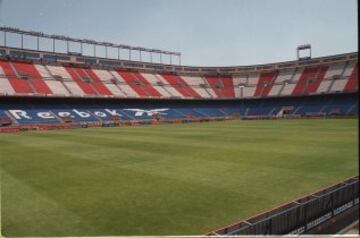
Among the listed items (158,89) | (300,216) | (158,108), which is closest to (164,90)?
(158,89)

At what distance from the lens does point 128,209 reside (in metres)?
10.0

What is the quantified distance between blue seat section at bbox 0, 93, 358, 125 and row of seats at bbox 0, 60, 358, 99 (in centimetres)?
185

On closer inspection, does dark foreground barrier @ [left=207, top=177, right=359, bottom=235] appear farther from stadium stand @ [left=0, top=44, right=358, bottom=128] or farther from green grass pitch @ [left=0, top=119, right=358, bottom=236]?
stadium stand @ [left=0, top=44, right=358, bottom=128]

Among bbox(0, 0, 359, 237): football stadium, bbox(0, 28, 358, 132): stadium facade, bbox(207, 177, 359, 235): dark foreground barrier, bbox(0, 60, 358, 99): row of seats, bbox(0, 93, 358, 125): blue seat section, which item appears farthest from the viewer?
bbox(0, 60, 358, 99): row of seats

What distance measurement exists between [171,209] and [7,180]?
788 centimetres

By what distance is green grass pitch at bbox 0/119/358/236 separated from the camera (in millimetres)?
9008

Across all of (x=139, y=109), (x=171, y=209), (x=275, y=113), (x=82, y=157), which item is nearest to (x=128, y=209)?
(x=171, y=209)

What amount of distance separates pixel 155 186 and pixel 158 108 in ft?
181

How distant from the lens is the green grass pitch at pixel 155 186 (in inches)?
355

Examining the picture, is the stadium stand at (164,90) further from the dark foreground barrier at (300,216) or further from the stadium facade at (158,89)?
the dark foreground barrier at (300,216)

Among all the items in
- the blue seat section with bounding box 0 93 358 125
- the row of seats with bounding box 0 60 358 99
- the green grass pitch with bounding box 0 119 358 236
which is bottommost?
the green grass pitch with bounding box 0 119 358 236

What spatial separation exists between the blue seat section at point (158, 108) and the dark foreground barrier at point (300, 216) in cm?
4619

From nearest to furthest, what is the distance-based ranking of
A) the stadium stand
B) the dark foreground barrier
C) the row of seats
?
the dark foreground barrier
the stadium stand
the row of seats

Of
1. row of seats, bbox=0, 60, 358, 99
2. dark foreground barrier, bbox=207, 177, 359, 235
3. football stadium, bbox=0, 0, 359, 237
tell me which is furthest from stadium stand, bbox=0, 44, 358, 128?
dark foreground barrier, bbox=207, 177, 359, 235
